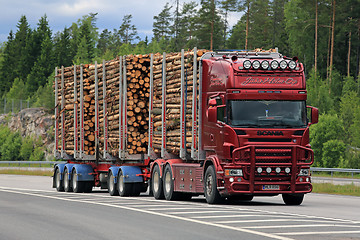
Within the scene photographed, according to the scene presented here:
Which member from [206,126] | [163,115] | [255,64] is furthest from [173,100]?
[255,64]

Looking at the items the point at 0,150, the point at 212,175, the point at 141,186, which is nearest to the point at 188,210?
the point at 212,175

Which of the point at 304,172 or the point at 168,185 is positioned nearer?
the point at 304,172

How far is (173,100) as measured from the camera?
22297 mm

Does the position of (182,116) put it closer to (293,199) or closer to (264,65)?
(264,65)

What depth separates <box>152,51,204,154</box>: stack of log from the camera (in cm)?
2117

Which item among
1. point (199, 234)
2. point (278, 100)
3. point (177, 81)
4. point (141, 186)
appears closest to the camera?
point (199, 234)

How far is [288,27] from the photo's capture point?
8994 cm

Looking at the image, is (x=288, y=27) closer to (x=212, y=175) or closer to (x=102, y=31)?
(x=212, y=175)

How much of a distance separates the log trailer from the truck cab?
25mm

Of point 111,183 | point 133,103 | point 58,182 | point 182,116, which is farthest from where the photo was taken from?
point 58,182

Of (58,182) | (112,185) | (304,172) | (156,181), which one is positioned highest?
(304,172)

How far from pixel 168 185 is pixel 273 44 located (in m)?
86.6

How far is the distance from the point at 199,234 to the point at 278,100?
25.3 feet

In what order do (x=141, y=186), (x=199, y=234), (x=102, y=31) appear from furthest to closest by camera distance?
(x=102, y=31) < (x=141, y=186) < (x=199, y=234)
